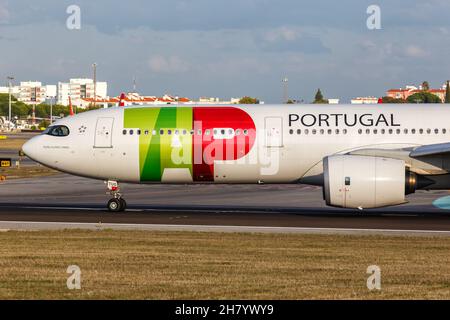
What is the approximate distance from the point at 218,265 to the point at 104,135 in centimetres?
1526

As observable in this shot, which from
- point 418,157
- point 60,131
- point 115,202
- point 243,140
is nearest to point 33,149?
point 60,131

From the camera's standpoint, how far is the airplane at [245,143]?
31.9 meters

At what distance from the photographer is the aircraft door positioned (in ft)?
109

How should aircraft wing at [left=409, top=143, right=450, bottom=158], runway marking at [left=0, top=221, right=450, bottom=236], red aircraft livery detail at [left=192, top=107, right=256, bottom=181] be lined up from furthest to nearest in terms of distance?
red aircraft livery detail at [left=192, top=107, right=256, bottom=181] → aircraft wing at [left=409, top=143, right=450, bottom=158] → runway marking at [left=0, top=221, right=450, bottom=236]

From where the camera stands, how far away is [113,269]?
59.3 ft

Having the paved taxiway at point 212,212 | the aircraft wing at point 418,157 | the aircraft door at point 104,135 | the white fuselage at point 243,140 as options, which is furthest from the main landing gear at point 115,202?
the aircraft wing at point 418,157

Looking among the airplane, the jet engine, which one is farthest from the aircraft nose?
the jet engine

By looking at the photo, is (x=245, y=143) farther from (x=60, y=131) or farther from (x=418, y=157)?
(x=60, y=131)

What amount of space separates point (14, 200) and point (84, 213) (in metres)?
8.19

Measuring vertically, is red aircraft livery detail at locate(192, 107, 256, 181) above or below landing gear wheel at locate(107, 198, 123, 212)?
above

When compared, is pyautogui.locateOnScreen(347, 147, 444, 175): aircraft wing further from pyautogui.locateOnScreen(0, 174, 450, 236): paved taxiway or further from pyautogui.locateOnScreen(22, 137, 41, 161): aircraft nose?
pyautogui.locateOnScreen(22, 137, 41, 161): aircraft nose

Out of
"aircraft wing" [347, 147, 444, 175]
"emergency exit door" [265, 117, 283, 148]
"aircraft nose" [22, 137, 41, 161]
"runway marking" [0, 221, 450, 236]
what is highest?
"emergency exit door" [265, 117, 283, 148]

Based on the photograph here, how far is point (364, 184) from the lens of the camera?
29969 millimetres

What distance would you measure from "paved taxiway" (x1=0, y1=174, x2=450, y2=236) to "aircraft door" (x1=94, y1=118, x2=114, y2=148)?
248cm
